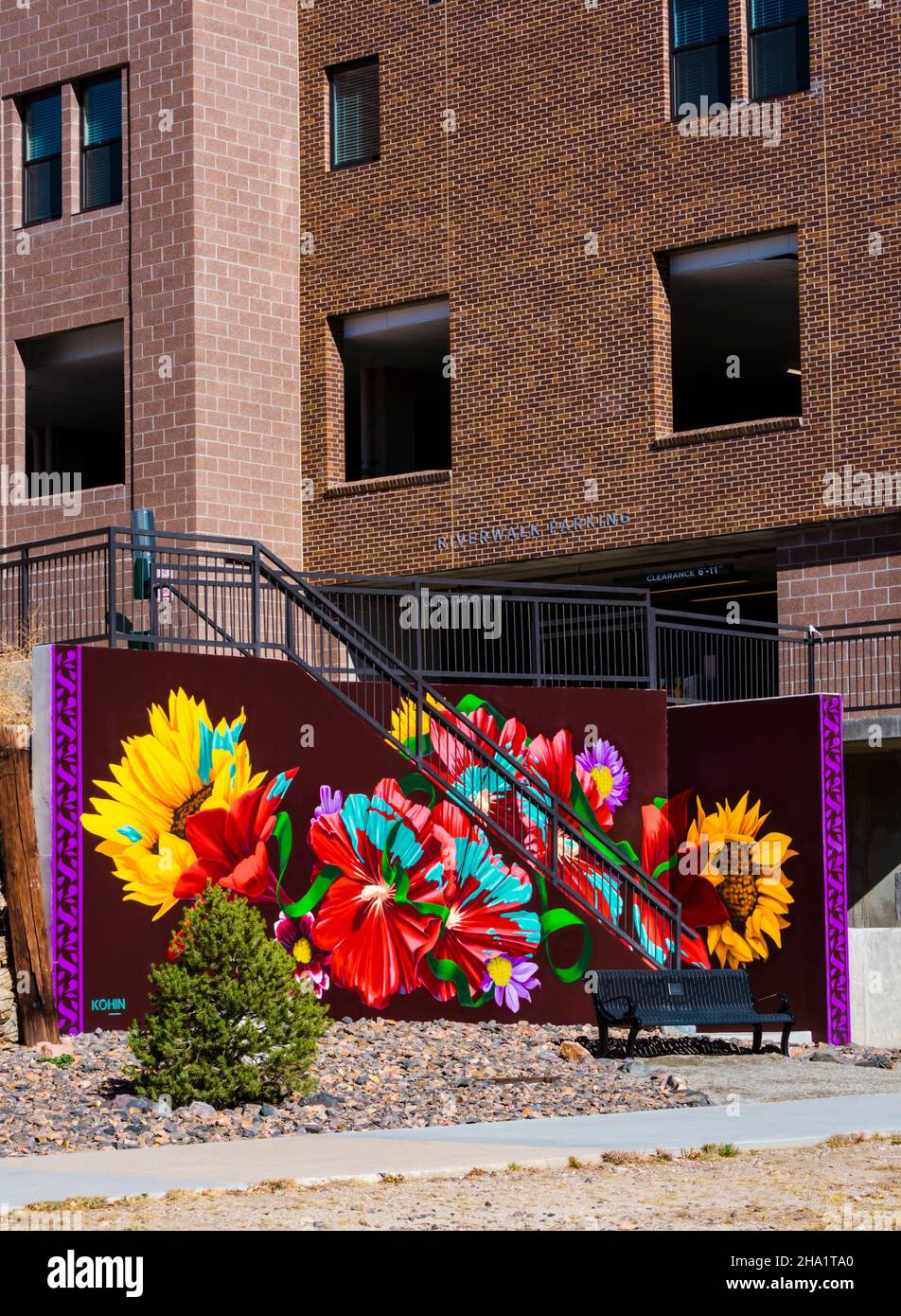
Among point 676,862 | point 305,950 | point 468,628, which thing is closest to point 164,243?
point 468,628

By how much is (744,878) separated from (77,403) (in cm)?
1915

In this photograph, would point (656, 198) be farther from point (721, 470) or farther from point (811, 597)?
point (811, 597)

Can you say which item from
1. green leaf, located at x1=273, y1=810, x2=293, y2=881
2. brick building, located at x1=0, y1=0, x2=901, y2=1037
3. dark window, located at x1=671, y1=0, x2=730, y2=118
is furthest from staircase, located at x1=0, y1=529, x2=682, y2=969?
dark window, located at x1=671, y1=0, x2=730, y2=118

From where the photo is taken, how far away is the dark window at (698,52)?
28734 mm

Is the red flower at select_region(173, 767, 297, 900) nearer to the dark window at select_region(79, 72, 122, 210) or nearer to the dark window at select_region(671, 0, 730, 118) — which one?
the dark window at select_region(671, 0, 730, 118)

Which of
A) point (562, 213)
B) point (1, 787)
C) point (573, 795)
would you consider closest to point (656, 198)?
point (562, 213)

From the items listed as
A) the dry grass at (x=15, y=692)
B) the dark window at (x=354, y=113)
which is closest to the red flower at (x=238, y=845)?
the dry grass at (x=15, y=692)

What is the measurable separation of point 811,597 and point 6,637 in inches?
442

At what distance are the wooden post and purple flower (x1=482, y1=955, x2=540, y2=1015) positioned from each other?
16.5 feet

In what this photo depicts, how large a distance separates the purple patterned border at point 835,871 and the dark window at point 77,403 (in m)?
A: 15.4

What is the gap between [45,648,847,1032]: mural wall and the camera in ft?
61.1

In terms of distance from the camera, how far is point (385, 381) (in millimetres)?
34750

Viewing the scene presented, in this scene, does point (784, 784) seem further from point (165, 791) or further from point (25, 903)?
point (25, 903)

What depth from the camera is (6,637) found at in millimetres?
23172
